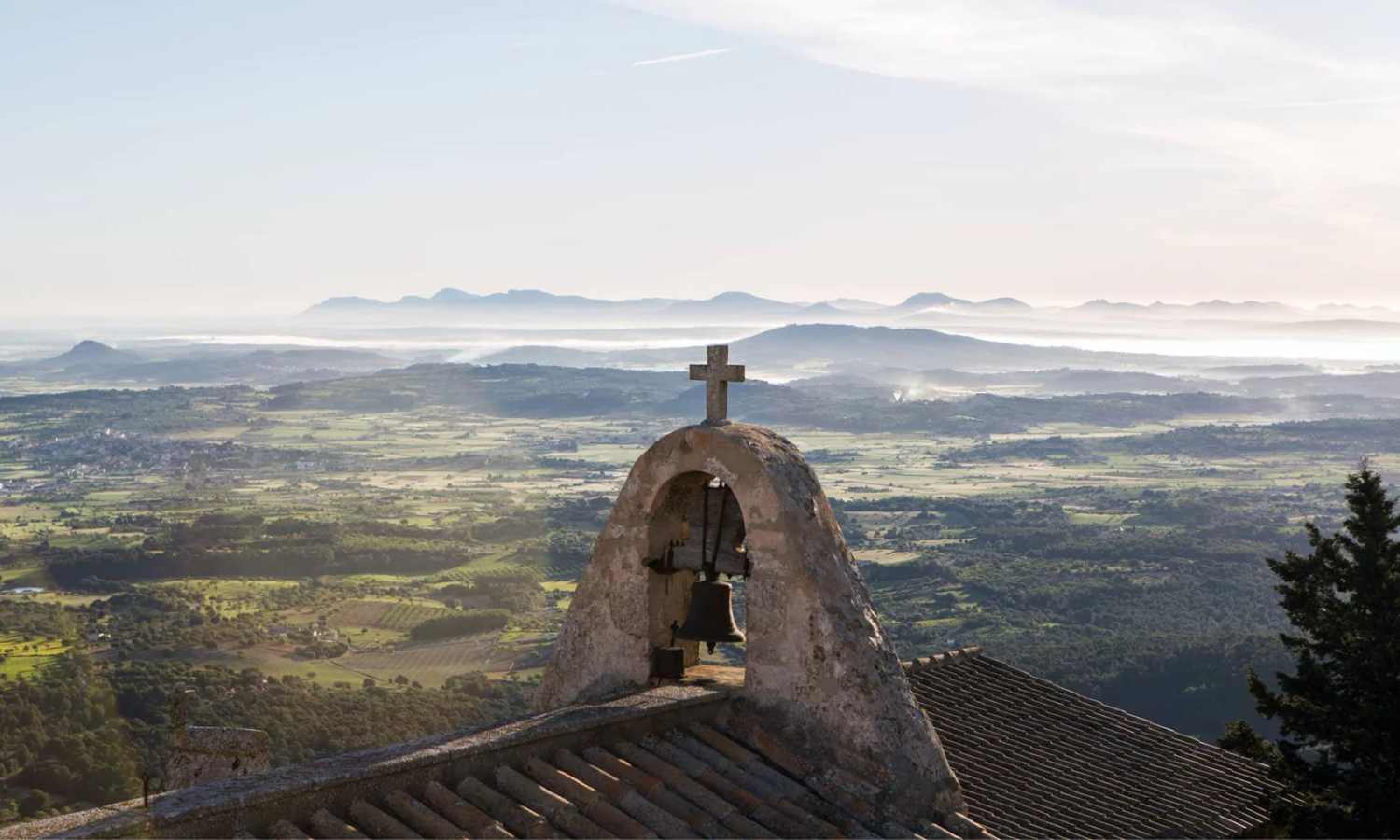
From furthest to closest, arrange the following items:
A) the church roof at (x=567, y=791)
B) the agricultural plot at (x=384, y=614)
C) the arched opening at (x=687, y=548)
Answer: the agricultural plot at (x=384, y=614), the arched opening at (x=687, y=548), the church roof at (x=567, y=791)

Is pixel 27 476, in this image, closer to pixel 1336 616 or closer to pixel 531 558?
pixel 531 558

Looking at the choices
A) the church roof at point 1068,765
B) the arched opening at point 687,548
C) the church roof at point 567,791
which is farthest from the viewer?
the church roof at point 1068,765

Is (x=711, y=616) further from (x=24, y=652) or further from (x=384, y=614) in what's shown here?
(x=384, y=614)

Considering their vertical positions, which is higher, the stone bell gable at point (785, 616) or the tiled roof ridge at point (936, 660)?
the stone bell gable at point (785, 616)

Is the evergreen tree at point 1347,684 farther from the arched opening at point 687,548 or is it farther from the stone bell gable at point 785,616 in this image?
the arched opening at point 687,548

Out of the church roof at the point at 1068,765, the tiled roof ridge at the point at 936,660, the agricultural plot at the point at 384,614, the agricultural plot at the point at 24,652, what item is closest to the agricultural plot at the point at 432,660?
the agricultural plot at the point at 384,614

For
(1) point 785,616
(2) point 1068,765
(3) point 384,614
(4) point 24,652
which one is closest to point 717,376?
(1) point 785,616

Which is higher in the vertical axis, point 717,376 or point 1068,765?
point 717,376
